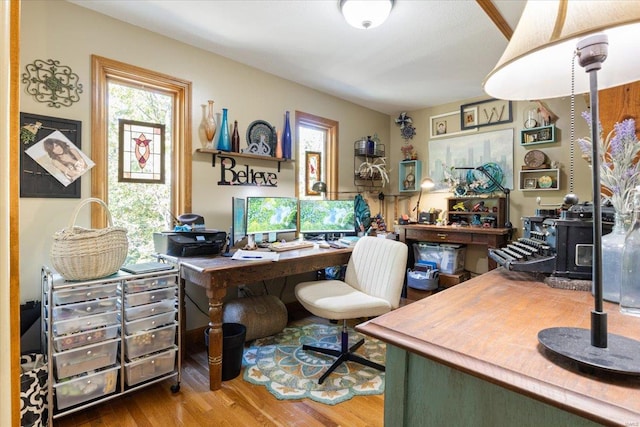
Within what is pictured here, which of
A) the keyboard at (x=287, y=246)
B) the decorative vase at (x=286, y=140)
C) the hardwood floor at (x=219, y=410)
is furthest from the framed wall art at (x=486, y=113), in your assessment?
the hardwood floor at (x=219, y=410)

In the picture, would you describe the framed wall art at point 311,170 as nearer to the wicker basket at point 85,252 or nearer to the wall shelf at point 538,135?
the wicker basket at point 85,252

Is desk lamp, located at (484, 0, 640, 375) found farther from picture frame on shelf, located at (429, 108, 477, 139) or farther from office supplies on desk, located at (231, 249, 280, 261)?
picture frame on shelf, located at (429, 108, 477, 139)

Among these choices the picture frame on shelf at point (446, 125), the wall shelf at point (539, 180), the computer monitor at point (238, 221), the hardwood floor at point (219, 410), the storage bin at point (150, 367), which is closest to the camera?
Result: the hardwood floor at point (219, 410)

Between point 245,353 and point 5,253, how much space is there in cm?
222

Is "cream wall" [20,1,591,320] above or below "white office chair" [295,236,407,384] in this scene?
above

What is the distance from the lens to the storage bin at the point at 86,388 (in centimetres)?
157

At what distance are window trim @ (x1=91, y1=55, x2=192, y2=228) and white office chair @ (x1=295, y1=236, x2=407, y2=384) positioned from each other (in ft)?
4.22

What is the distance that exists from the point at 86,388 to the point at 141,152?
1583mm

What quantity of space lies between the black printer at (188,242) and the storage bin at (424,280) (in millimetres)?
2323

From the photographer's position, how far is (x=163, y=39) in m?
2.42

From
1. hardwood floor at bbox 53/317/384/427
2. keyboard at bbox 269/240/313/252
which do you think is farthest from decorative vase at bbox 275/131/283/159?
hardwood floor at bbox 53/317/384/427

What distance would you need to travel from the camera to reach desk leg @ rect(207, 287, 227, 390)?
1.93m

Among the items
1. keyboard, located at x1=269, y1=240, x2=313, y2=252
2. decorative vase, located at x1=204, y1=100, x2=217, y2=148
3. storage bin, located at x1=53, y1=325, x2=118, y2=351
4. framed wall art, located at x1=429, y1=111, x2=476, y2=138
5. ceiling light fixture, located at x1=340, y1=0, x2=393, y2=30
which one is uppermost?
ceiling light fixture, located at x1=340, y1=0, x2=393, y2=30

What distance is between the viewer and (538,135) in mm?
3342
